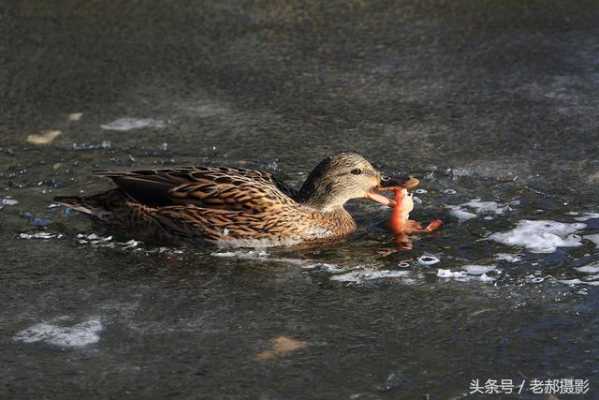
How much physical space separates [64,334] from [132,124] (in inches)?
133

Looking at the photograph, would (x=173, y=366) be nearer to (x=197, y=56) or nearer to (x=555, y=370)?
(x=555, y=370)

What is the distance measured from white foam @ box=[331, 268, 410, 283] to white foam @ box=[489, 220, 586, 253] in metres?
0.73

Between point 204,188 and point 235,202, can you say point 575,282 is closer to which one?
point 235,202

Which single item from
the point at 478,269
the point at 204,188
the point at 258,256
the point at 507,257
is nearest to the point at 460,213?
the point at 507,257

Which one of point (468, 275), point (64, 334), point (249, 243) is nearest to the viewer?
point (64, 334)

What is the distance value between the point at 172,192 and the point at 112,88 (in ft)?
8.52

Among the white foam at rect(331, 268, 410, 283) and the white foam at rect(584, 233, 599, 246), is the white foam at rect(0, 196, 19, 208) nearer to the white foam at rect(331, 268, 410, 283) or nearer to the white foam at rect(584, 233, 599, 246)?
the white foam at rect(331, 268, 410, 283)

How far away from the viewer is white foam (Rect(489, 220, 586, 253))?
22.7 feet

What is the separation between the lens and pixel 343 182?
7.57 metres

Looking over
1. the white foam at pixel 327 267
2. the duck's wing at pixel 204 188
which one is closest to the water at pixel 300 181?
the white foam at pixel 327 267

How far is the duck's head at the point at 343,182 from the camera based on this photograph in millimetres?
7551

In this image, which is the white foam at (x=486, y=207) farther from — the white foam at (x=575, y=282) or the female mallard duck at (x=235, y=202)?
the white foam at (x=575, y=282)

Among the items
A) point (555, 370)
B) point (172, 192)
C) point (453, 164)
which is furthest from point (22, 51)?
point (555, 370)

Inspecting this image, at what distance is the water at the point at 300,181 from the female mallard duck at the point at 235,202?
0.15 metres
